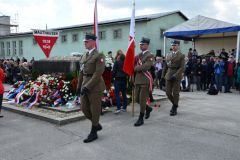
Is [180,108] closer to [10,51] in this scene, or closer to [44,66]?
[44,66]

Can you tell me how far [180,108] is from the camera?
334 inches

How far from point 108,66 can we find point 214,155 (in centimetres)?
502

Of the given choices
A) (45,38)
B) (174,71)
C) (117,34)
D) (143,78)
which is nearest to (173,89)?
(174,71)

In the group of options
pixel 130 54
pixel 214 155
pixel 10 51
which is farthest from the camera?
pixel 10 51

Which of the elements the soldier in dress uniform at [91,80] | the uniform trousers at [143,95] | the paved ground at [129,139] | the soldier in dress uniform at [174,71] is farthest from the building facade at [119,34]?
the soldier in dress uniform at [91,80]

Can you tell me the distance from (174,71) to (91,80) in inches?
118

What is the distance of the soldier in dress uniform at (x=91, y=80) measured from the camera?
5098 millimetres

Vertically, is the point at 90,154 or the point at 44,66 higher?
the point at 44,66

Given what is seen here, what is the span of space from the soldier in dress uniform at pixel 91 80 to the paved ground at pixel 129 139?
21.0 inches

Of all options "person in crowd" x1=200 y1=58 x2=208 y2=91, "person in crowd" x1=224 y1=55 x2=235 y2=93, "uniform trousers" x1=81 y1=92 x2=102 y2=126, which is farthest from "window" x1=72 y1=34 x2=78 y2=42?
"uniform trousers" x1=81 y1=92 x2=102 y2=126

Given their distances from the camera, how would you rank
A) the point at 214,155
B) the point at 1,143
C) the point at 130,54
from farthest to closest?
the point at 130,54 → the point at 1,143 → the point at 214,155

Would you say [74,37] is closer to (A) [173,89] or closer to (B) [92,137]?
(A) [173,89]

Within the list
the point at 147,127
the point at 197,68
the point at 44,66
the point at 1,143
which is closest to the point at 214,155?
the point at 147,127

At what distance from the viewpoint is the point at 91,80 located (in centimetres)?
503
